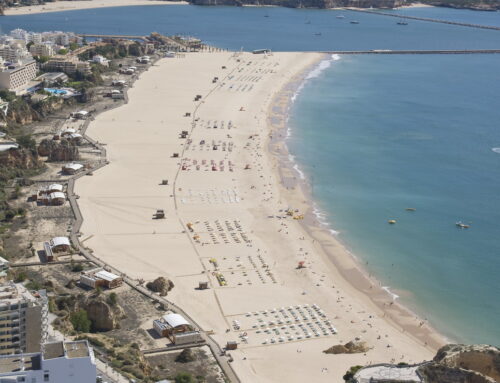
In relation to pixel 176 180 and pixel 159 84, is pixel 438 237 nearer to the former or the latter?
pixel 176 180

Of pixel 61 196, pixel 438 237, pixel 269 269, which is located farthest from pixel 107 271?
pixel 438 237

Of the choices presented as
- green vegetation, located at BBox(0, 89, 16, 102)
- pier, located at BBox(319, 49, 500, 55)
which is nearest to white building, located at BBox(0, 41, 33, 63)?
green vegetation, located at BBox(0, 89, 16, 102)

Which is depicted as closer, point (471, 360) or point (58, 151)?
point (471, 360)

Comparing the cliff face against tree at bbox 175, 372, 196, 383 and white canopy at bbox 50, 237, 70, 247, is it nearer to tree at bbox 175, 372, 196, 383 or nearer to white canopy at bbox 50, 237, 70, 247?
tree at bbox 175, 372, 196, 383

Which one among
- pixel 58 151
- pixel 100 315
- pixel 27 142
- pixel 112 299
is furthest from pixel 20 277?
pixel 27 142

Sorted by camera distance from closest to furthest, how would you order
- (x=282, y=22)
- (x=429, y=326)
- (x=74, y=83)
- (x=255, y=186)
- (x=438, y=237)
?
(x=429, y=326)
(x=438, y=237)
(x=255, y=186)
(x=74, y=83)
(x=282, y=22)

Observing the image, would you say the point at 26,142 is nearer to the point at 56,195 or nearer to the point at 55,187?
the point at 55,187
